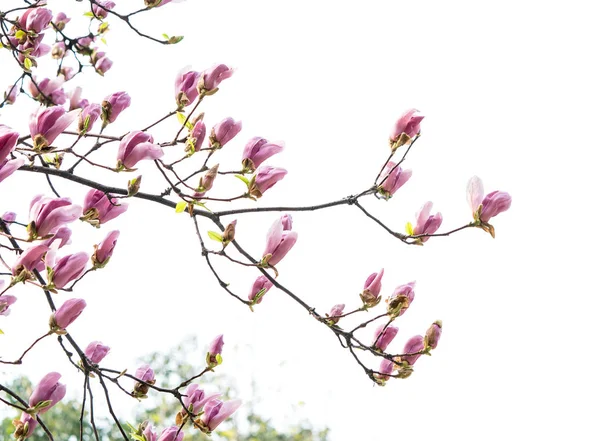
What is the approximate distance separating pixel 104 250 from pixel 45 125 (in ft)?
0.61

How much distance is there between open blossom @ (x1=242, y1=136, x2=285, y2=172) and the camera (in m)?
1.07

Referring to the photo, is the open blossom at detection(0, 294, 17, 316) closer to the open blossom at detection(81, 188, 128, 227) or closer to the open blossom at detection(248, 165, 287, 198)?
the open blossom at detection(81, 188, 128, 227)

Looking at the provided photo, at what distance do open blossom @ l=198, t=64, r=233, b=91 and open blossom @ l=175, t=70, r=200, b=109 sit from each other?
2cm

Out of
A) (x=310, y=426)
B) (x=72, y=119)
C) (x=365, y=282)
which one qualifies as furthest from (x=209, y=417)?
(x=310, y=426)

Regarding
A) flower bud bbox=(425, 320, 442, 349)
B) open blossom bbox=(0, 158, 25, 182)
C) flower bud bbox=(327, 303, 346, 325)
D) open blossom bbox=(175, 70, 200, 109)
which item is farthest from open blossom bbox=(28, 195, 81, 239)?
flower bud bbox=(425, 320, 442, 349)

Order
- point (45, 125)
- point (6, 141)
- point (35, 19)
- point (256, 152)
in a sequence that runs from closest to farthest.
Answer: point (6, 141) < point (45, 125) < point (256, 152) < point (35, 19)

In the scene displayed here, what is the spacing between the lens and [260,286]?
1.12 metres

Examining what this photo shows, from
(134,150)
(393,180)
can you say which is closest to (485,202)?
(393,180)

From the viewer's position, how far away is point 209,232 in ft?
3.46

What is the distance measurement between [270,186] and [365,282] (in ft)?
0.70

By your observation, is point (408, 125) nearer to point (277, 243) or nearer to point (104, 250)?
point (277, 243)

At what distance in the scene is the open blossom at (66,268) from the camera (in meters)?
0.97

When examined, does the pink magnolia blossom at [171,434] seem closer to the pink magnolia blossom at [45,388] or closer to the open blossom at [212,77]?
the pink magnolia blossom at [45,388]

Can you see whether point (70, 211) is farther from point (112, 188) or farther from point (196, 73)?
point (196, 73)
